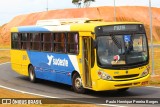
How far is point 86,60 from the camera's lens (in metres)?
18.5

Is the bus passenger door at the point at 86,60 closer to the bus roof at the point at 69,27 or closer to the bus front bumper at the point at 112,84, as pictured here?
the bus roof at the point at 69,27

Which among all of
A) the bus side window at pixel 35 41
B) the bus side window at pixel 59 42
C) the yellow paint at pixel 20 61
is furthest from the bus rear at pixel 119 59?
the yellow paint at pixel 20 61

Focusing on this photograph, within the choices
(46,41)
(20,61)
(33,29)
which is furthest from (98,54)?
(20,61)

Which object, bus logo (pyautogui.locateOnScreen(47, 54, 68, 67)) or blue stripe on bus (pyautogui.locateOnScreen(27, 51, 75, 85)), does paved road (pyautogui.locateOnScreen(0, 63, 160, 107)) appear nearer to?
blue stripe on bus (pyautogui.locateOnScreen(27, 51, 75, 85))

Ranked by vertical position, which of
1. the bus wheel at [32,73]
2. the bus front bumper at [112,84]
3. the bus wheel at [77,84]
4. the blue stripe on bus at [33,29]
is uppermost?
the blue stripe on bus at [33,29]

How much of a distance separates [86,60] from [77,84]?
1.33m

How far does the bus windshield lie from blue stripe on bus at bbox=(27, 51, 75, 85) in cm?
238

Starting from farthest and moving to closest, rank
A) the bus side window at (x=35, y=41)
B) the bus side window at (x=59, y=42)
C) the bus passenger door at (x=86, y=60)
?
the bus side window at (x=35, y=41) < the bus side window at (x=59, y=42) < the bus passenger door at (x=86, y=60)

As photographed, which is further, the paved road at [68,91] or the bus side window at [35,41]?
the bus side window at [35,41]

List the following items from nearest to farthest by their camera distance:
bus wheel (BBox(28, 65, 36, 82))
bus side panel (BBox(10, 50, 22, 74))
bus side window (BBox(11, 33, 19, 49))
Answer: bus wheel (BBox(28, 65, 36, 82)) < bus side panel (BBox(10, 50, 22, 74)) < bus side window (BBox(11, 33, 19, 49))

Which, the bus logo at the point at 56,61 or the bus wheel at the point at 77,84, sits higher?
the bus logo at the point at 56,61

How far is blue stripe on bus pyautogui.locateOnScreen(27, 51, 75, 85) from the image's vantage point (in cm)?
2031

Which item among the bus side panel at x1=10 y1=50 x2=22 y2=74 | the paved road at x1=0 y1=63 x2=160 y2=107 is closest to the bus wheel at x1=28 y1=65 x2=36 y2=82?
the paved road at x1=0 y1=63 x2=160 y2=107

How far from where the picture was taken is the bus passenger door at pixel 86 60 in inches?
721
